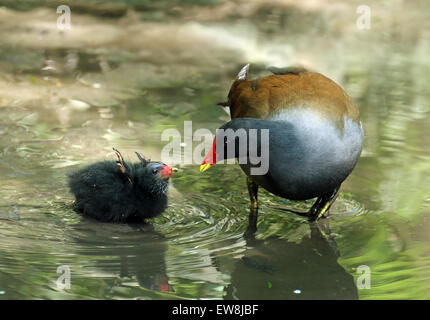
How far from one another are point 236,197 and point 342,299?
1847 mm

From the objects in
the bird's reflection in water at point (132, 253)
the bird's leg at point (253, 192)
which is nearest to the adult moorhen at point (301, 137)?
the bird's leg at point (253, 192)

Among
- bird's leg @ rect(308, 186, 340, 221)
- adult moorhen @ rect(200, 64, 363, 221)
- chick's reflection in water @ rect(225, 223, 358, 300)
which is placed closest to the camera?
chick's reflection in water @ rect(225, 223, 358, 300)

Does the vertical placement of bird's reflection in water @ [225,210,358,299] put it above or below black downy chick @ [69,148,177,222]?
below

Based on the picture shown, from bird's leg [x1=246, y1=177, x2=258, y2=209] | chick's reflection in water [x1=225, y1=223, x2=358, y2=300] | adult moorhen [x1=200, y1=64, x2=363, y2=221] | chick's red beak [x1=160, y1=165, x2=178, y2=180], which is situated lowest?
chick's reflection in water [x1=225, y1=223, x2=358, y2=300]

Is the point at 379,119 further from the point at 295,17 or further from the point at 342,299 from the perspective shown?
the point at 295,17

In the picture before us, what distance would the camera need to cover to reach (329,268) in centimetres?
476

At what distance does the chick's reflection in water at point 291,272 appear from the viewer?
172 inches

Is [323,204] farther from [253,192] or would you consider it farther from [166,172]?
[166,172]

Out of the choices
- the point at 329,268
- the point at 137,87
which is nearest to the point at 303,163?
the point at 329,268

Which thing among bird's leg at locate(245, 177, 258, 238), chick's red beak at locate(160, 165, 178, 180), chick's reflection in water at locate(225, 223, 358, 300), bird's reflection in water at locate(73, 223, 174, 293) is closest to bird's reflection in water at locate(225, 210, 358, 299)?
chick's reflection in water at locate(225, 223, 358, 300)

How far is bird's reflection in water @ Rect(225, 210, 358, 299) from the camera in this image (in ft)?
14.4

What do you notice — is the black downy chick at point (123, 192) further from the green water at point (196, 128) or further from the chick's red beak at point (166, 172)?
the green water at point (196, 128)

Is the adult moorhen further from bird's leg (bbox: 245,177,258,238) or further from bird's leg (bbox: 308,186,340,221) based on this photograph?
bird's leg (bbox: 245,177,258,238)

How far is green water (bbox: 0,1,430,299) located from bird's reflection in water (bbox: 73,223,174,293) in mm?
14
